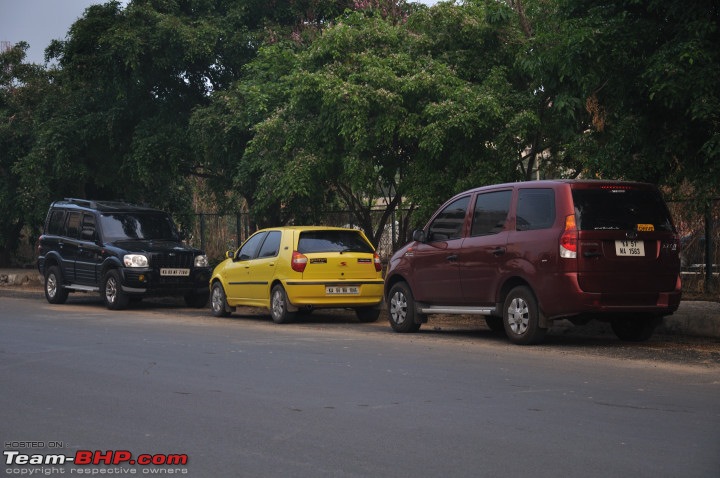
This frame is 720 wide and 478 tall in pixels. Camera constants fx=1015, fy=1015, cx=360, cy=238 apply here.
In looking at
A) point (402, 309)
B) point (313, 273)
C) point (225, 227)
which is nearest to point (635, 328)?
point (402, 309)

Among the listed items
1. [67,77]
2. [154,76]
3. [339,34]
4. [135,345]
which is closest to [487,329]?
[135,345]

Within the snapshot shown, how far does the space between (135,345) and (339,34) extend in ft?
28.4

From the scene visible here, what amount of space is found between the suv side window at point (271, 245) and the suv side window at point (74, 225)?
636 cm

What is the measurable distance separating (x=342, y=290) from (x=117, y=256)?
20.4ft

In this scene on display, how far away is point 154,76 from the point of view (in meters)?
25.8

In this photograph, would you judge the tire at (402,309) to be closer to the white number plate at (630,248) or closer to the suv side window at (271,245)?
the suv side window at (271,245)

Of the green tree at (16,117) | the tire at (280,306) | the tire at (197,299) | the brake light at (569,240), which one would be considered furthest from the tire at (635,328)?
the green tree at (16,117)

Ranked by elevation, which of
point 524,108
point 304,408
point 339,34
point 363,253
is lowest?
point 304,408

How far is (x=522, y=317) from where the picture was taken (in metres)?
12.9

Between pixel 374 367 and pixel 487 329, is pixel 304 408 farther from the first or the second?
pixel 487 329

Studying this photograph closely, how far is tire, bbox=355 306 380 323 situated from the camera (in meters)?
17.5

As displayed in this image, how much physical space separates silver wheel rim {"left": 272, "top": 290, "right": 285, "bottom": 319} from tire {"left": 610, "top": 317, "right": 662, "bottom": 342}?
568 centimetres

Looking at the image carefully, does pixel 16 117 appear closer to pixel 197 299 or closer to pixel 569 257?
pixel 197 299

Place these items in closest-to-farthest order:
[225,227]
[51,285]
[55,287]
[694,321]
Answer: [694,321] → [55,287] → [51,285] → [225,227]
